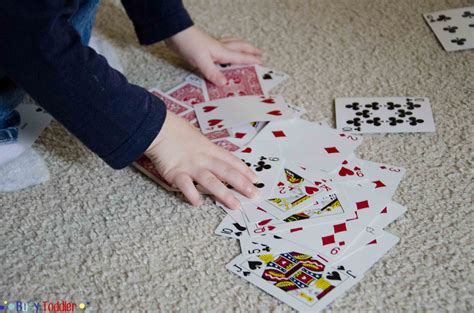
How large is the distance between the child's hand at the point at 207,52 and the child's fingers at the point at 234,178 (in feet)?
1.08

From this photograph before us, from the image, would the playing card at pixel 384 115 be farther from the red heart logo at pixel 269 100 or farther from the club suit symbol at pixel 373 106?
the red heart logo at pixel 269 100

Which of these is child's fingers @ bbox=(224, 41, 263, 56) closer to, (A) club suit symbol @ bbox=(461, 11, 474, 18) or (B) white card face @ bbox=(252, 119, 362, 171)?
(B) white card face @ bbox=(252, 119, 362, 171)

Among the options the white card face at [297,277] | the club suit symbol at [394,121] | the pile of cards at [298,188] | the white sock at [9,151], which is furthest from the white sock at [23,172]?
the club suit symbol at [394,121]

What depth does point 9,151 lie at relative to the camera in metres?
1.28

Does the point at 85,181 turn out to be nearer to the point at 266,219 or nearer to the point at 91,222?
the point at 91,222

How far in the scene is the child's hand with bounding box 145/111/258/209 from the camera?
112 cm

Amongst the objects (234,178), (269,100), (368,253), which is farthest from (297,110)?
(368,253)

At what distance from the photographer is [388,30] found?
1.57m

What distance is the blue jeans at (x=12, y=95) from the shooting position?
128 centimetres

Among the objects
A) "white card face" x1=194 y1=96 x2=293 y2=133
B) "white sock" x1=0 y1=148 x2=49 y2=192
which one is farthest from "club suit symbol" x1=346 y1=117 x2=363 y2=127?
"white sock" x1=0 y1=148 x2=49 y2=192

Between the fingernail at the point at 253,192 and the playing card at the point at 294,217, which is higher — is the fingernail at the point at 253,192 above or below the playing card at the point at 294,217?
above

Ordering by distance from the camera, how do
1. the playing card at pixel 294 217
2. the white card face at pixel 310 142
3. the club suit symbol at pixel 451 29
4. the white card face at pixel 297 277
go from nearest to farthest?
1. the white card face at pixel 297 277
2. the playing card at pixel 294 217
3. the white card face at pixel 310 142
4. the club suit symbol at pixel 451 29

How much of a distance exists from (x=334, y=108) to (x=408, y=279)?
44 cm

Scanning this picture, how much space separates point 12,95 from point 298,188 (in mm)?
566
